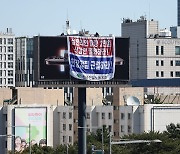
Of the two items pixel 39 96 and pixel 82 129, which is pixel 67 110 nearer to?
pixel 39 96

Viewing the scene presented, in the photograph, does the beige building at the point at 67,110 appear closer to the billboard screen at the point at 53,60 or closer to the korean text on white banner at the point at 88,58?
the billboard screen at the point at 53,60

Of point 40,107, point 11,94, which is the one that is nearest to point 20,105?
point 40,107

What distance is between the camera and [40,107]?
488 ft

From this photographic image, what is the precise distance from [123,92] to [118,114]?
17.6 ft

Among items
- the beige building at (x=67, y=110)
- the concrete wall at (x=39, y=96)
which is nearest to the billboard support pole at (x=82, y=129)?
the beige building at (x=67, y=110)

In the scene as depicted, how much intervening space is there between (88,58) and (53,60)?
2.88 metres

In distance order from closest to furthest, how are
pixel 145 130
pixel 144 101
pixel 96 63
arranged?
pixel 96 63 < pixel 145 130 < pixel 144 101

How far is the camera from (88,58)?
332 feet

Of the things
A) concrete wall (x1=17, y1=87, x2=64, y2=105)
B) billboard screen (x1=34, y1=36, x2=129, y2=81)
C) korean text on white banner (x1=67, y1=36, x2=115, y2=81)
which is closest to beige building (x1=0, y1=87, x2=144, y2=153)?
concrete wall (x1=17, y1=87, x2=64, y2=105)

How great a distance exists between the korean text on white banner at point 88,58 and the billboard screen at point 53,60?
0.51m

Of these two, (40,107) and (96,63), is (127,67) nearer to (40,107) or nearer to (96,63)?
(96,63)

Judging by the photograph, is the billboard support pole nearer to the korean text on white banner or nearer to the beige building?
the korean text on white banner

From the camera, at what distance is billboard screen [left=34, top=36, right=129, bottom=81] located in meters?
102

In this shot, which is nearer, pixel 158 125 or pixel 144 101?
pixel 158 125
